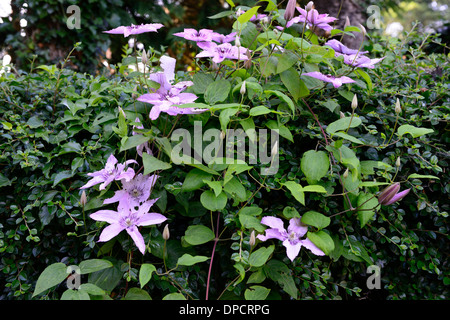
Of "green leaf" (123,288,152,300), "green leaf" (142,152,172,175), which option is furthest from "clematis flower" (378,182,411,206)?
"green leaf" (123,288,152,300)

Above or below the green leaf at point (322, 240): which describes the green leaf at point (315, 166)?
above

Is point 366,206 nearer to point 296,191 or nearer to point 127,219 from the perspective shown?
point 296,191

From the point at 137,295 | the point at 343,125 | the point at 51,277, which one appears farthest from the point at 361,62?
the point at 51,277

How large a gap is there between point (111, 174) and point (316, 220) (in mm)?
587

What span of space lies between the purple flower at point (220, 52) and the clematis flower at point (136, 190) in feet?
1.30

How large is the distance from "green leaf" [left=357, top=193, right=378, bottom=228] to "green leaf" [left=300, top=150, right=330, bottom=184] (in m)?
0.13

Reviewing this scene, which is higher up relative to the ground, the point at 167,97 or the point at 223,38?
the point at 223,38

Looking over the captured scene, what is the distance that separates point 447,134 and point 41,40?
12.5 feet

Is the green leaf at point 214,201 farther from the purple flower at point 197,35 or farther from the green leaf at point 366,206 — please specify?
the purple flower at point 197,35

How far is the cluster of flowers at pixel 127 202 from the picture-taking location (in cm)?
97

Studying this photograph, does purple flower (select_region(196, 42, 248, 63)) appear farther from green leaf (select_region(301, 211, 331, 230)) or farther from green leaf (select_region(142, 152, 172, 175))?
green leaf (select_region(301, 211, 331, 230))

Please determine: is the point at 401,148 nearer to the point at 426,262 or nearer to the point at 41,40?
the point at 426,262

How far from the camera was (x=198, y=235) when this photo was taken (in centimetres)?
105

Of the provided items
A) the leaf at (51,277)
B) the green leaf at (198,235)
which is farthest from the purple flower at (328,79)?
the leaf at (51,277)
